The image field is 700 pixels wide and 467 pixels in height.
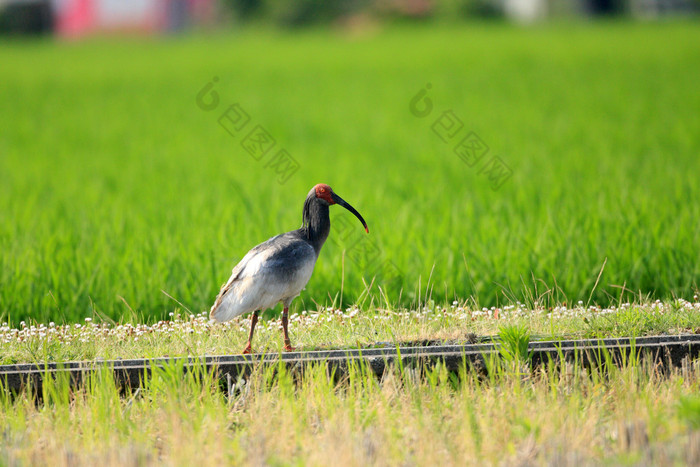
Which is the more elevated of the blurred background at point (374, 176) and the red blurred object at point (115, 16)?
the red blurred object at point (115, 16)

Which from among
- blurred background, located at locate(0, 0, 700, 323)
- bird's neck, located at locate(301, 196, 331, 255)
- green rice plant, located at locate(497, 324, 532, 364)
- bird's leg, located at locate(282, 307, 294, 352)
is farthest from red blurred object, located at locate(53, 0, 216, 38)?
green rice plant, located at locate(497, 324, 532, 364)

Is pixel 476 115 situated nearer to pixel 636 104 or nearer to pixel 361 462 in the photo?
pixel 636 104

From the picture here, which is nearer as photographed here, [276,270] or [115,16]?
[276,270]

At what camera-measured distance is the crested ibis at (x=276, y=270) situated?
3615 millimetres

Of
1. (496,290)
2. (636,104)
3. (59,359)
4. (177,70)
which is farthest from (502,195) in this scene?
(177,70)

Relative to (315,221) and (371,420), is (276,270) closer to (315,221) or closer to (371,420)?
(315,221)

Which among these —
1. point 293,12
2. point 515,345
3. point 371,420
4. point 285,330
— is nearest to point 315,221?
point 285,330

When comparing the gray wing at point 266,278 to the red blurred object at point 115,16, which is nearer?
the gray wing at point 266,278

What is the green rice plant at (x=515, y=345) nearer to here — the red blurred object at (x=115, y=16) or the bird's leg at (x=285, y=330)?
the bird's leg at (x=285, y=330)

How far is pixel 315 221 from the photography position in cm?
385

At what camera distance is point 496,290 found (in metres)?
5.51

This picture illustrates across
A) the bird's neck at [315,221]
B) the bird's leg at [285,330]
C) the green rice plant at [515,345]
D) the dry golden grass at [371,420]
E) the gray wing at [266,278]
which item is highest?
the bird's neck at [315,221]

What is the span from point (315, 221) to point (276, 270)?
399 mm

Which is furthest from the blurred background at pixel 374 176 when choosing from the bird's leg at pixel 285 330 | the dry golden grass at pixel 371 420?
the dry golden grass at pixel 371 420
